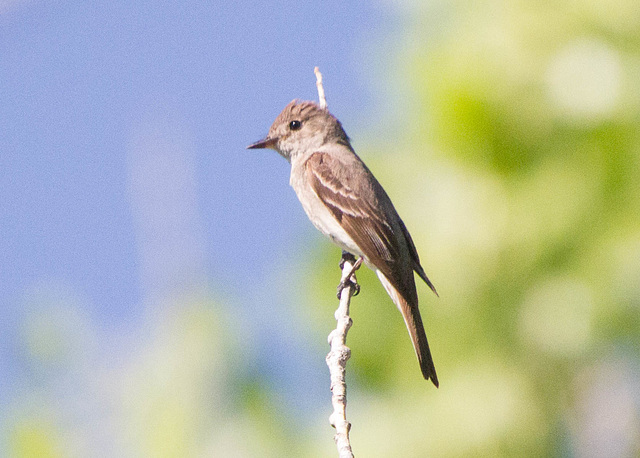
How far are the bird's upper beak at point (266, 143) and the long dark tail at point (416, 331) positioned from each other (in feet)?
4.09

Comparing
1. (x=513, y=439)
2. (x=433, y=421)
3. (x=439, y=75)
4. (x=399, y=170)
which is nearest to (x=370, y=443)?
(x=433, y=421)

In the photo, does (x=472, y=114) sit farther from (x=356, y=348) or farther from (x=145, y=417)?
(x=145, y=417)

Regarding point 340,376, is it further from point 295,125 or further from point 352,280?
point 295,125

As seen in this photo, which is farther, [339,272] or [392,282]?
[339,272]

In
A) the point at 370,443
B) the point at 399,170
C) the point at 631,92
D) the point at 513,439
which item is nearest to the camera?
the point at 513,439

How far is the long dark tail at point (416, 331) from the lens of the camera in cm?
450

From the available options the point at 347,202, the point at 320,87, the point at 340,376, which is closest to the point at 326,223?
the point at 347,202

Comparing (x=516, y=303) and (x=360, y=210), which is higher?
(x=360, y=210)

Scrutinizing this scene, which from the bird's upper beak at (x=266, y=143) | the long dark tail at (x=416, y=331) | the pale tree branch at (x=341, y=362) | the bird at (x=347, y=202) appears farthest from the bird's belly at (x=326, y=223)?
the bird's upper beak at (x=266, y=143)

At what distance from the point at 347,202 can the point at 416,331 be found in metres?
0.97

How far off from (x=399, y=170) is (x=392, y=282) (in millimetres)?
1185

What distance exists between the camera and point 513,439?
186 inches

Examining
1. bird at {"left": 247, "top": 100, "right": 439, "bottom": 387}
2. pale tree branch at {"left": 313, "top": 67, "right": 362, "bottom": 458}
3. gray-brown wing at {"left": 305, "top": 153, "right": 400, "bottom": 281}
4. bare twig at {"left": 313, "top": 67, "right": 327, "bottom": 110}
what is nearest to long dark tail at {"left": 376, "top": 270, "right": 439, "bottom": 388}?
bird at {"left": 247, "top": 100, "right": 439, "bottom": 387}

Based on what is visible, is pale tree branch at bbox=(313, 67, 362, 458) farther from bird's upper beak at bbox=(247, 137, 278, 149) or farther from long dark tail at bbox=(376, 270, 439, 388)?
bird's upper beak at bbox=(247, 137, 278, 149)
